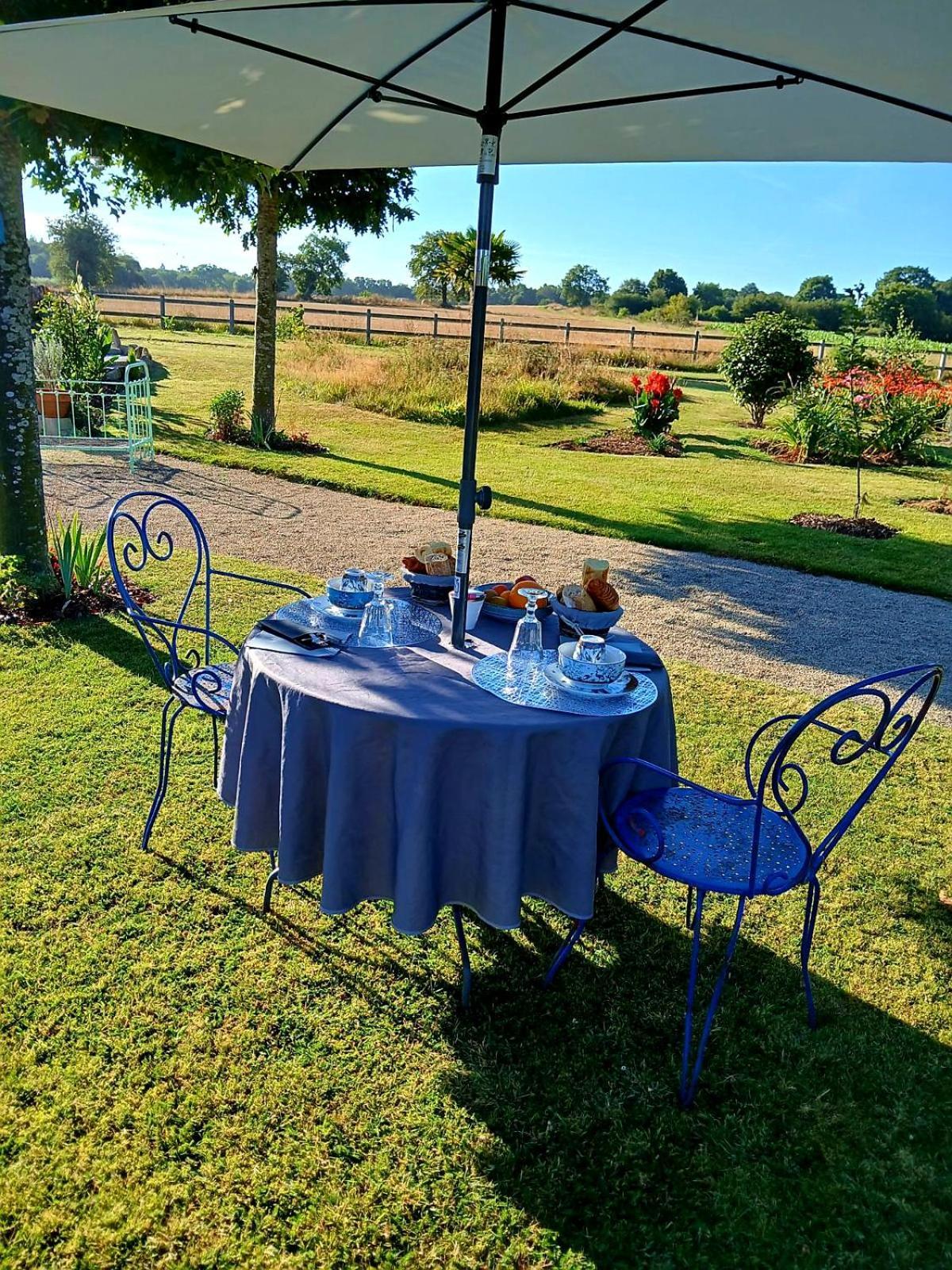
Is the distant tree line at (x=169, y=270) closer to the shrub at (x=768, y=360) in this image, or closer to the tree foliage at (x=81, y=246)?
the tree foliage at (x=81, y=246)

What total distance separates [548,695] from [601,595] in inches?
23.8

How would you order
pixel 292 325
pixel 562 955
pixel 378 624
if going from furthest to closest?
pixel 292 325
pixel 378 624
pixel 562 955

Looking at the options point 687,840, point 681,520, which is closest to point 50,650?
point 687,840

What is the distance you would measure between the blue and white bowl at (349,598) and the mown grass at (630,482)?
5.56 m

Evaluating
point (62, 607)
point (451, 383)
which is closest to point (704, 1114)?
point (62, 607)

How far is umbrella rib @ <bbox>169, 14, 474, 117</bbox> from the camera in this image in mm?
2561

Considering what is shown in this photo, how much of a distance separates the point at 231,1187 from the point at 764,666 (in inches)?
166

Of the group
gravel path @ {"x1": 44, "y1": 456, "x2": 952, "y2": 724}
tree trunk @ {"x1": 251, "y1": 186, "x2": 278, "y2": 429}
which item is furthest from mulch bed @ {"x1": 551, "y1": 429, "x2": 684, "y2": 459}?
gravel path @ {"x1": 44, "y1": 456, "x2": 952, "y2": 724}

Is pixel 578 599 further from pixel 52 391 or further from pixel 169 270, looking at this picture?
pixel 169 270

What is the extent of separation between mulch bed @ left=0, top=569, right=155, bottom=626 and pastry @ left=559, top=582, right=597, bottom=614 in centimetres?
351

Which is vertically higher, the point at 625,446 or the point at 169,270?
the point at 169,270

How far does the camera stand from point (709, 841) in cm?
250

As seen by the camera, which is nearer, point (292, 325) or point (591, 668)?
point (591, 668)

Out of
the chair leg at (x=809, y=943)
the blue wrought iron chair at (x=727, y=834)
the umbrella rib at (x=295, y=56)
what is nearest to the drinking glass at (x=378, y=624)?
the blue wrought iron chair at (x=727, y=834)
